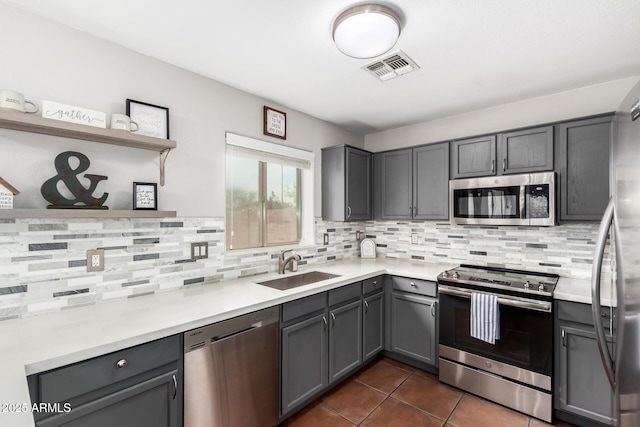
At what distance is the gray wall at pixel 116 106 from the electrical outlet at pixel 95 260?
283 mm

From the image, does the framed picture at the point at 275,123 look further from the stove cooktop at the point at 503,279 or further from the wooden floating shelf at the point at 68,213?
the stove cooktop at the point at 503,279

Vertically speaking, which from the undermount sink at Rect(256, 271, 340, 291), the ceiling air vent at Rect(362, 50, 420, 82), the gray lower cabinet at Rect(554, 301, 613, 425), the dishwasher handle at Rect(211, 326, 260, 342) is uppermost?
the ceiling air vent at Rect(362, 50, 420, 82)

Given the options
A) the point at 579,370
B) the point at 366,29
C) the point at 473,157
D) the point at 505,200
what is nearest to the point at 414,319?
the point at 579,370

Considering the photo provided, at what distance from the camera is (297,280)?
2.50 meters

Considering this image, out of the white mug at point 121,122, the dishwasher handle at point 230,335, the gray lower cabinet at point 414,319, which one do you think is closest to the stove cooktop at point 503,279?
the gray lower cabinet at point 414,319

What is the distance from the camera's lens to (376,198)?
347 cm

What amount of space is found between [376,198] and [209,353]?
242cm

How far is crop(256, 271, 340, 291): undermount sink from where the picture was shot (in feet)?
7.54

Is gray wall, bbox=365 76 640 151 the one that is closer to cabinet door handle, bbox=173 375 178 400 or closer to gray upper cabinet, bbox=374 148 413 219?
gray upper cabinet, bbox=374 148 413 219

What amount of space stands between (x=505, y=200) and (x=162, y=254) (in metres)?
2.66

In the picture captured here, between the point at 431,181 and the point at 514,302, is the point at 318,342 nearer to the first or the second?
the point at 514,302

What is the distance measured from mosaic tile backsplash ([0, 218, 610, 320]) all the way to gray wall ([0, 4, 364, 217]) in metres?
0.16

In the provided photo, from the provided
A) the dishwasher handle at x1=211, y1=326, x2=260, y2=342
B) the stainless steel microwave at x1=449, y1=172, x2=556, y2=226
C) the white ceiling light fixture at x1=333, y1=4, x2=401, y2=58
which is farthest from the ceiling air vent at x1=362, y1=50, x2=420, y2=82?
the dishwasher handle at x1=211, y1=326, x2=260, y2=342

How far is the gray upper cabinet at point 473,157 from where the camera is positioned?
2.66 metres
